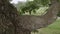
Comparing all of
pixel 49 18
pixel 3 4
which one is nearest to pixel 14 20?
pixel 3 4

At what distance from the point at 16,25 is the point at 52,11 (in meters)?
0.84

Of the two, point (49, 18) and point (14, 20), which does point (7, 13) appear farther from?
point (49, 18)

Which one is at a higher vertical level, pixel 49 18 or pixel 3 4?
pixel 3 4

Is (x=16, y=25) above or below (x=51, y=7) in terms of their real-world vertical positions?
below

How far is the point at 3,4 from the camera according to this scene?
399 cm

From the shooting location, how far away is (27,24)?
13.2 ft

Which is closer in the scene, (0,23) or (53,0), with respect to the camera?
(0,23)

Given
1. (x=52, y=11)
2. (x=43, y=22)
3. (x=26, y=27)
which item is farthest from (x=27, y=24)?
(x=52, y=11)

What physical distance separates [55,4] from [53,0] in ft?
0.45

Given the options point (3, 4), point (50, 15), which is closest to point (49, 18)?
point (50, 15)

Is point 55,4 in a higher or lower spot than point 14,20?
higher

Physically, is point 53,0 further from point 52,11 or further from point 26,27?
point 26,27

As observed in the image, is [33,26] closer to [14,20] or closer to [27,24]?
[27,24]

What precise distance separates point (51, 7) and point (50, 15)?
0.59 feet
